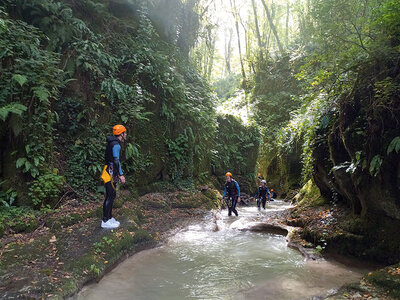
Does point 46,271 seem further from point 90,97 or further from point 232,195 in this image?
point 232,195

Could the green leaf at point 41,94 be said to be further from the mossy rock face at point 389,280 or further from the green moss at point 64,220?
the mossy rock face at point 389,280

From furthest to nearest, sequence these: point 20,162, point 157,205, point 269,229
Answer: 1. point 157,205
2. point 269,229
3. point 20,162

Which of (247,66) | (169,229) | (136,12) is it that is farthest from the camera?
(247,66)

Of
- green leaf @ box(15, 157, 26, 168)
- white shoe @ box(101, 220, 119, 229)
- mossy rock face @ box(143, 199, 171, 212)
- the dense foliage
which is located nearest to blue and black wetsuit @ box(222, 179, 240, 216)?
the dense foliage

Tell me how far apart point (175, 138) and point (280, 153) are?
10.4 metres

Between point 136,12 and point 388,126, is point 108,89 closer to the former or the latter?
point 136,12

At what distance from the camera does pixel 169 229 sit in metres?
7.79

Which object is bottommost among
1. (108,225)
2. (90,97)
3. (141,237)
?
(141,237)

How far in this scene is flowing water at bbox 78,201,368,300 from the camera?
4285mm

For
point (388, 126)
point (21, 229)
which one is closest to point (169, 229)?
point (21, 229)

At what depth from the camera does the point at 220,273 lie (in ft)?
16.9

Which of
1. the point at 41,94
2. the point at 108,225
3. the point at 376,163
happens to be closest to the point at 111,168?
the point at 108,225

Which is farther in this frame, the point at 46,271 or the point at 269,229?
the point at 269,229

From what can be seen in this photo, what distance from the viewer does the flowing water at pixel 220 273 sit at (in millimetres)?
4285
